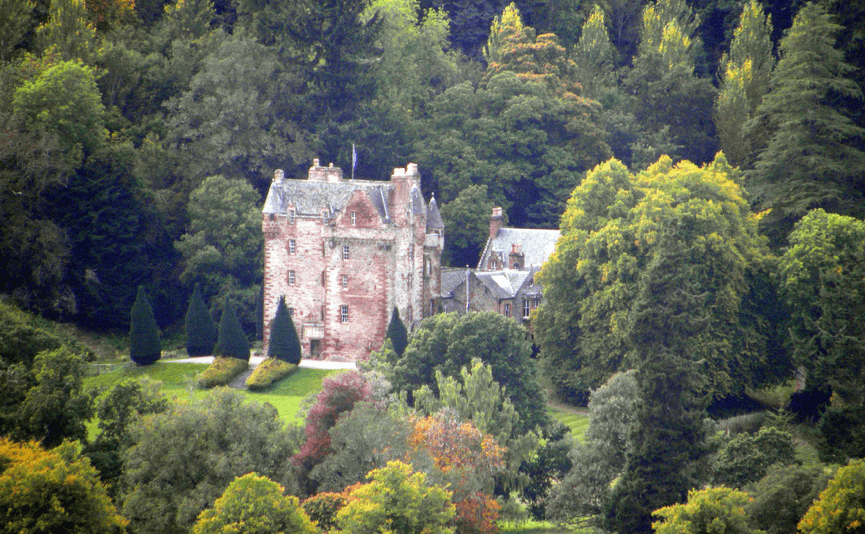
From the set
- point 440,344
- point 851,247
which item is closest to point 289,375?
point 440,344

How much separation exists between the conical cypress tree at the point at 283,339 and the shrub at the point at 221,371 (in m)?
1.96

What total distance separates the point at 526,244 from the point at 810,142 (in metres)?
20.3

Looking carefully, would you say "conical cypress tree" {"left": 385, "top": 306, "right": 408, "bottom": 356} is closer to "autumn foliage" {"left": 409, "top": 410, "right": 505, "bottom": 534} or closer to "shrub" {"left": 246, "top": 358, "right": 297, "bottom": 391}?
"shrub" {"left": 246, "top": 358, "right": 297, "bottom": 391}

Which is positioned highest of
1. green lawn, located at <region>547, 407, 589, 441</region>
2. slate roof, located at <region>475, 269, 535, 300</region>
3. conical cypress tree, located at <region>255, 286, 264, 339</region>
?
slate roof, located at <region>475, 269, 535, 300</region>

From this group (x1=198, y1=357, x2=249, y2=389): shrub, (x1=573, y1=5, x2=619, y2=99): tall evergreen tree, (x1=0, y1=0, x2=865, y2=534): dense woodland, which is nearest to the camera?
(x1=0, y1=0, x2=865, y2=534): dense woodland

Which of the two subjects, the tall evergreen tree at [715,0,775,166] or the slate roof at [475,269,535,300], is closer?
the slate roof at [475,269,535,300]

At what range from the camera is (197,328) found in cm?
6938

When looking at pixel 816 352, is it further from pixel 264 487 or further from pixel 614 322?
pixel 264 487

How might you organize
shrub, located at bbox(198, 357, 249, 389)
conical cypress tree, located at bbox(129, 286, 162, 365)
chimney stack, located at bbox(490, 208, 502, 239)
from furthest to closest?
chimney stack, located at bbox(490, 208, 502, 239), conical cypress tree, located at bbox(129, 286, 162, 365), shrub, located at bbox(198, 357, 249, 389)

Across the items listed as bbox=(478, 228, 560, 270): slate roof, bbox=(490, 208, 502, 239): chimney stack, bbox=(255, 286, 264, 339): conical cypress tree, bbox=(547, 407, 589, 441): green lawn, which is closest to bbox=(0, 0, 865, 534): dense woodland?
bbox=(255, 286, 264, 339): conical cypress tree

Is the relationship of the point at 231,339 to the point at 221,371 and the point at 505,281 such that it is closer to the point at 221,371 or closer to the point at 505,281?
the point at 221,371

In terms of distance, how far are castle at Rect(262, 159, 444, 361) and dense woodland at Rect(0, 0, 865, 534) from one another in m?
3.41

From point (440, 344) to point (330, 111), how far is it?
35.1 metres

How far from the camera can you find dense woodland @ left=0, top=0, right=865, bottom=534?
4150cm
